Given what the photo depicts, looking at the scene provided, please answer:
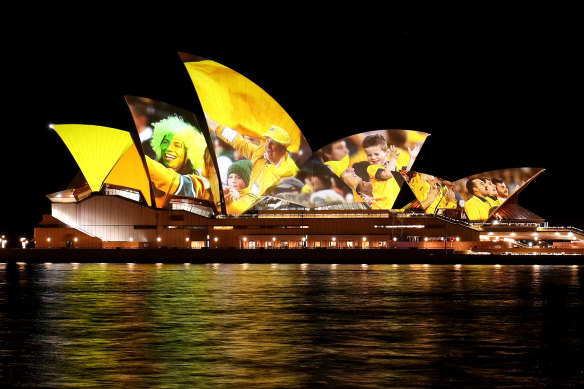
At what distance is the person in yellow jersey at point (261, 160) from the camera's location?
70625mm

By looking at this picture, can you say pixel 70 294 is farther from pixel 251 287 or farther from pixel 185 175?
pixel 185 175

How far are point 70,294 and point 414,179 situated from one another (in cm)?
4798

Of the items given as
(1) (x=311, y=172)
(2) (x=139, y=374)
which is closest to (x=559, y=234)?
(1) (x=311, y=172)

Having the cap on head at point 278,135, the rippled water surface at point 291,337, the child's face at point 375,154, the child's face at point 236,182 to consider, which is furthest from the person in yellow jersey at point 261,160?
the rippled water surface at point 291,337

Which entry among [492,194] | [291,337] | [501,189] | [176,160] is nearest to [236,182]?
[176,160]

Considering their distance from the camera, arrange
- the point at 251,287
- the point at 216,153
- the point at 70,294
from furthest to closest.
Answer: the point at 216,153 → the point at 251,287 → the point at 70,294

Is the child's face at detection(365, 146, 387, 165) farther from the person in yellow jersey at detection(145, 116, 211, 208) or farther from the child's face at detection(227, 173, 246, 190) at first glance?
the person in yellow jersey at detection(145, 116, 211, 208)

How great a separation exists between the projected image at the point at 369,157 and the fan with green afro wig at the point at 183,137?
401 inches

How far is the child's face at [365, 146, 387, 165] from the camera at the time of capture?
7275cm

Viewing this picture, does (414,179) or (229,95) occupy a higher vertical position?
(229,95)

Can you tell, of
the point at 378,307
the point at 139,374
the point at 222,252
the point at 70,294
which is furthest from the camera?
the point at 222,252

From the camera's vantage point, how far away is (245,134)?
231 ft

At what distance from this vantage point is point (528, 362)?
15055mm

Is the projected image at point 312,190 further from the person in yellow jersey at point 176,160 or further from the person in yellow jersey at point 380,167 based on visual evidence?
the person in yellow jersey at point 176,160
